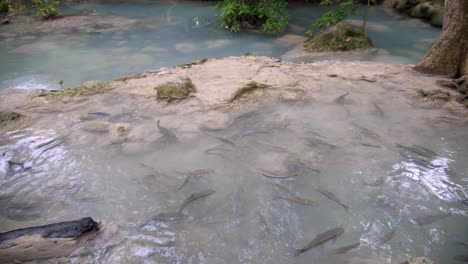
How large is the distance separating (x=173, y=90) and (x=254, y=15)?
506cm

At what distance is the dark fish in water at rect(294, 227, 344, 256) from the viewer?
281 centimetres

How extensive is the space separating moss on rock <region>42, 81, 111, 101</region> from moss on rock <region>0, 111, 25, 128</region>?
60 cm

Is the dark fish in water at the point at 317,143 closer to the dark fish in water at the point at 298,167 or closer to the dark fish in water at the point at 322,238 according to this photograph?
the dark fish in water at the point at 298,167

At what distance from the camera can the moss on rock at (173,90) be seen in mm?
5203

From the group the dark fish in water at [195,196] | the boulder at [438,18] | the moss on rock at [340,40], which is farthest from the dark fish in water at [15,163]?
the boulder at [438,18]

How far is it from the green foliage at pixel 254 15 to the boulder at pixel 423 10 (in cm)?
403

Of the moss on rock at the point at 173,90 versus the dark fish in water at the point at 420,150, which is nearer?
the dark fish in water at the point at 420,150

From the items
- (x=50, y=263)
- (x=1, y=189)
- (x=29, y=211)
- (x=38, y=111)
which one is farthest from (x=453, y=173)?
(x=38, y=111)

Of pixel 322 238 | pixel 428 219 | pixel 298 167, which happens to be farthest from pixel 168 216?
pixel 428 219

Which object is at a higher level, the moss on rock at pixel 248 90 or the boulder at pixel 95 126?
the moss on rock at pixel 248 90

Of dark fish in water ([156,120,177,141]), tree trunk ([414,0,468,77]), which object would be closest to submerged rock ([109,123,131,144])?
dark fish in water ([156,120,177,141])

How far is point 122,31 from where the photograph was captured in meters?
9.68

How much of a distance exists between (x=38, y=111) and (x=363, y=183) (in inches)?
171

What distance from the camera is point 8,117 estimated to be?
15.5 ft
